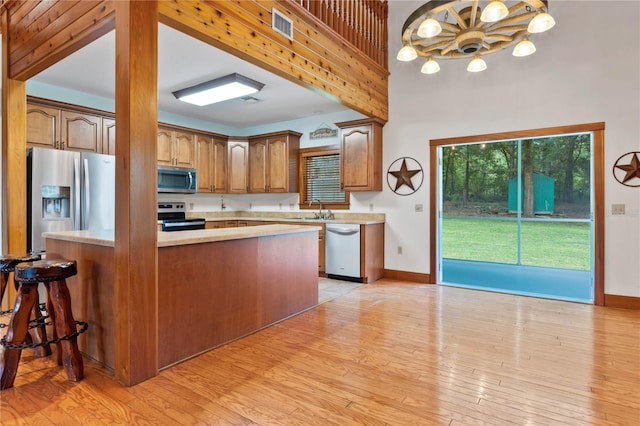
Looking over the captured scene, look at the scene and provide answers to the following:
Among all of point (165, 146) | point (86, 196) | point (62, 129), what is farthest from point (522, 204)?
point (62, 129)

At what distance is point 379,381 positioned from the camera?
2.13 meters

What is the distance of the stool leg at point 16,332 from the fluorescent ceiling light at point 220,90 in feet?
9.71

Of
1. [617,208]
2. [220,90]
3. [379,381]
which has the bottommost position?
[379,381]

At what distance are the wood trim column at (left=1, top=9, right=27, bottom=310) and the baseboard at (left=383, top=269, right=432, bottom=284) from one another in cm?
441

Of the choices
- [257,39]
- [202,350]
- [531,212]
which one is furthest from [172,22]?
[531,212]

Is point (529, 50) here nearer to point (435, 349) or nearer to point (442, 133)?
point (442, 133)

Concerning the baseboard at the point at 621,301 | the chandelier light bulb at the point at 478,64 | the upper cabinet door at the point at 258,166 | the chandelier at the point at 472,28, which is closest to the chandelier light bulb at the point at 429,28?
the chandelier at the point at 472,28

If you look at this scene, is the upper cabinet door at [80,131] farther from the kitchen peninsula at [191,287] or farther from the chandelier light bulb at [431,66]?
the chandelier light bulb at [431,66]

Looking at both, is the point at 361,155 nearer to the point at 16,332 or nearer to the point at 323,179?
the point at 323,179

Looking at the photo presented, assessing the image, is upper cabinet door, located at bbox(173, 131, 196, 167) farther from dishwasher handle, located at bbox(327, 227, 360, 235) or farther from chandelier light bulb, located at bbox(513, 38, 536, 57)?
chandelier light bulb, located at bbox(513, 38, 536, 57)

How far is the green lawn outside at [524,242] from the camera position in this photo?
744 centimetres

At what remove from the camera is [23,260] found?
8.30ft

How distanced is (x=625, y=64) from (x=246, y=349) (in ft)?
15.7

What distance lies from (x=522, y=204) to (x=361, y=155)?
428 centimetres
